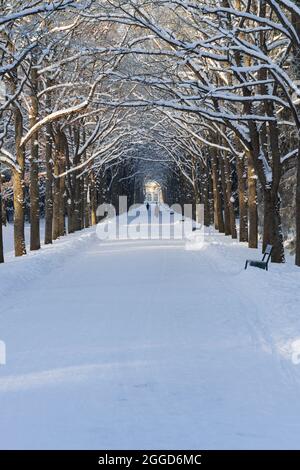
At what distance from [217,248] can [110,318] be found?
12638 millimetres

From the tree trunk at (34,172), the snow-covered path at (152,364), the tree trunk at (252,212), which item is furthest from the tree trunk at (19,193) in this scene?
the tree trunk at (252,212)

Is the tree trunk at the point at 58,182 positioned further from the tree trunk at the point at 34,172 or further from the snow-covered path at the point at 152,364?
the snow-covered path at the point at 152,364

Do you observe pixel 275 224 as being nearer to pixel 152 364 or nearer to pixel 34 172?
pixel 34 172

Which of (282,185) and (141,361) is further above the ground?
(282,185)

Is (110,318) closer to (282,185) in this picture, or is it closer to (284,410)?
(284,410)

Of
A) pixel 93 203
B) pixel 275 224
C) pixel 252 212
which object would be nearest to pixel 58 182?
pixel 252 212

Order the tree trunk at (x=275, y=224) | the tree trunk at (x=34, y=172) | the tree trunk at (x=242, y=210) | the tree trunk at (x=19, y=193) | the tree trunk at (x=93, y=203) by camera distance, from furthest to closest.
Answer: the tree trunk at (x=93, y=203), the tree trunk at (x=242, y=210), the tree trunk at (x=34, y=172), the tree trunk at (x=19, y=193), the tree trunk at (x=275, y=224)

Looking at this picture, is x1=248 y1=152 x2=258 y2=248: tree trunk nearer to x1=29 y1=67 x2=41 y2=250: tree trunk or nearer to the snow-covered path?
x1=29 y1=67 x2=41 y2=250: tree trunk

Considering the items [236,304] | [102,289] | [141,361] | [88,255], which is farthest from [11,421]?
[88,255]

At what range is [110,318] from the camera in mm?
9461

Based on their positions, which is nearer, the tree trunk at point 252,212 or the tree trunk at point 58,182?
the tree trunk at point 252,212

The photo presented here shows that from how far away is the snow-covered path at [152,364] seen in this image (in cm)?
486

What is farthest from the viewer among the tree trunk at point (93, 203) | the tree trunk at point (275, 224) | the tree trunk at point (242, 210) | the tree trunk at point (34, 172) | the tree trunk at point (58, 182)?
the tree trunk at point (93, 203)

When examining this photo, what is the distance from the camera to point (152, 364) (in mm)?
6793
